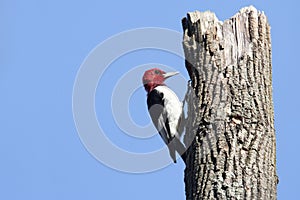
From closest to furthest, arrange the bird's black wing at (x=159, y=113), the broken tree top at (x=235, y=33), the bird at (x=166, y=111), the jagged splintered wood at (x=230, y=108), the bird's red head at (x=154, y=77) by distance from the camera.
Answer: the jagged splintered wood at (x=230, y=108) → the broken tree top at (x=235, y=33) → the bird at (x=166, y=111) → the bird's black wing at (x=159, y=113) → the bird's red head at (x=154, y=77)

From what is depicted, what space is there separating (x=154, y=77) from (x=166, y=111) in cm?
95

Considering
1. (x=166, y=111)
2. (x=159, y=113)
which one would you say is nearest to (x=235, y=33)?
(x=166, y=111)

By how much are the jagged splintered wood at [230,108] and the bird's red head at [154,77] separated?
2.50m

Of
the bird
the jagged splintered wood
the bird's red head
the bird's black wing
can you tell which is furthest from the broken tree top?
the bird's red head

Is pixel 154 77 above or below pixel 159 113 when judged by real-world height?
above

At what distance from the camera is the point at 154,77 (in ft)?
24.0

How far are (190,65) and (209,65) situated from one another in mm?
245

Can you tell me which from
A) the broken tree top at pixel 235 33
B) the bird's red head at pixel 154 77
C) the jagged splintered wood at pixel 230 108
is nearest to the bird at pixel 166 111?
the bird's red head at pixel 154 77

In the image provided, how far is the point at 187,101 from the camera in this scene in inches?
190

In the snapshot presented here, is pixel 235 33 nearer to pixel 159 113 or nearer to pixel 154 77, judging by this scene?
pixel 159 113

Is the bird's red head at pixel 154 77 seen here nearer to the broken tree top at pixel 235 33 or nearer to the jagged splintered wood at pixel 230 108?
the jagged splintered wood at pixel 230 108

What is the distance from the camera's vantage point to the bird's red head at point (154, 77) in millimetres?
7242

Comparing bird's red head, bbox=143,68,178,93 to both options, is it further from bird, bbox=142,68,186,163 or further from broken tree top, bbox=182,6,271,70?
broken tree top, bbox=182,6,271,70

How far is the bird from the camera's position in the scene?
624 centimetres
